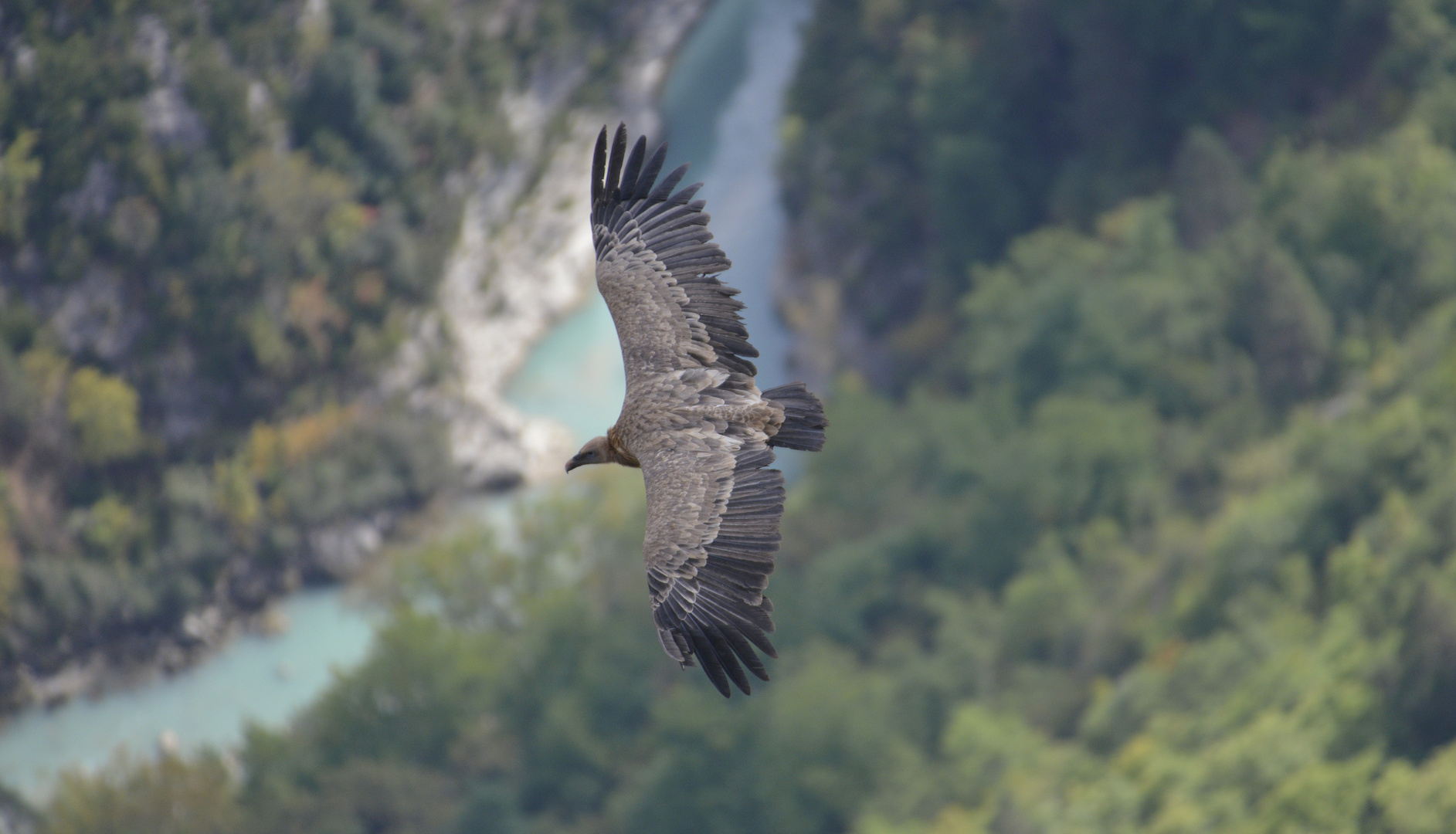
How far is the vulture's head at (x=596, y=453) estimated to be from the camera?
18.9 meters

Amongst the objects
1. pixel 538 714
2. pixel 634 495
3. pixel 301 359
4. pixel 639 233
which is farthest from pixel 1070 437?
pixel 639 233

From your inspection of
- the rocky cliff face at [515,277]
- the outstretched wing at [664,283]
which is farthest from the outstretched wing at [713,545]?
the rocky cliff face at [515,277]

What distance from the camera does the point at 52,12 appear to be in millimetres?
64125

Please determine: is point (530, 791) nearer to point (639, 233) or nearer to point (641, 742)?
point (641, 742)

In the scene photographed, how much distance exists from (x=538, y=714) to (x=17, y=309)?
25194 millimetres

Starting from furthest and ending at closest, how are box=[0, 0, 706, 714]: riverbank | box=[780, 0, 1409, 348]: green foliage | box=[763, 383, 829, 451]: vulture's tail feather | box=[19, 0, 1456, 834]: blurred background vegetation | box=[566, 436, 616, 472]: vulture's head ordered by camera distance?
box=[0, 0, 706, 714]: riverbank, box=[780, 0, 1409, 348]: green foliage, box=[19, 0, 1456, 834]: blurred background vegetation, box=[566, 436, 616, 472]: vulture's head, box=[763, 383, 829, 451]: vulture's tail feather

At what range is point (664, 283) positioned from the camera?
61.2 ft

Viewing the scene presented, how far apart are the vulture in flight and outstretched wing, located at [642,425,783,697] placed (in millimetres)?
15

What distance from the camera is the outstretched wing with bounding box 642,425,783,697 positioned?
51.1 feet

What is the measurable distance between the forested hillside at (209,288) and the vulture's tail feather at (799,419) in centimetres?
5329

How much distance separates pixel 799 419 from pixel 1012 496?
4787cm

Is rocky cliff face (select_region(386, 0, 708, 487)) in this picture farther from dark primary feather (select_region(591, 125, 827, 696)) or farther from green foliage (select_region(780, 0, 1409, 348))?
dark primary feather (select_region(591, 125, 827, 696))

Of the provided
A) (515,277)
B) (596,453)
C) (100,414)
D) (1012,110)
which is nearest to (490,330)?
(515,277)

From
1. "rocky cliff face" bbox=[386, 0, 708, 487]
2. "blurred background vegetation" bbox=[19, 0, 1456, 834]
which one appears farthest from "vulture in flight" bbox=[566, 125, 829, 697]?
"rocky cliff face" bbox=[386, 0, 708, 487]
